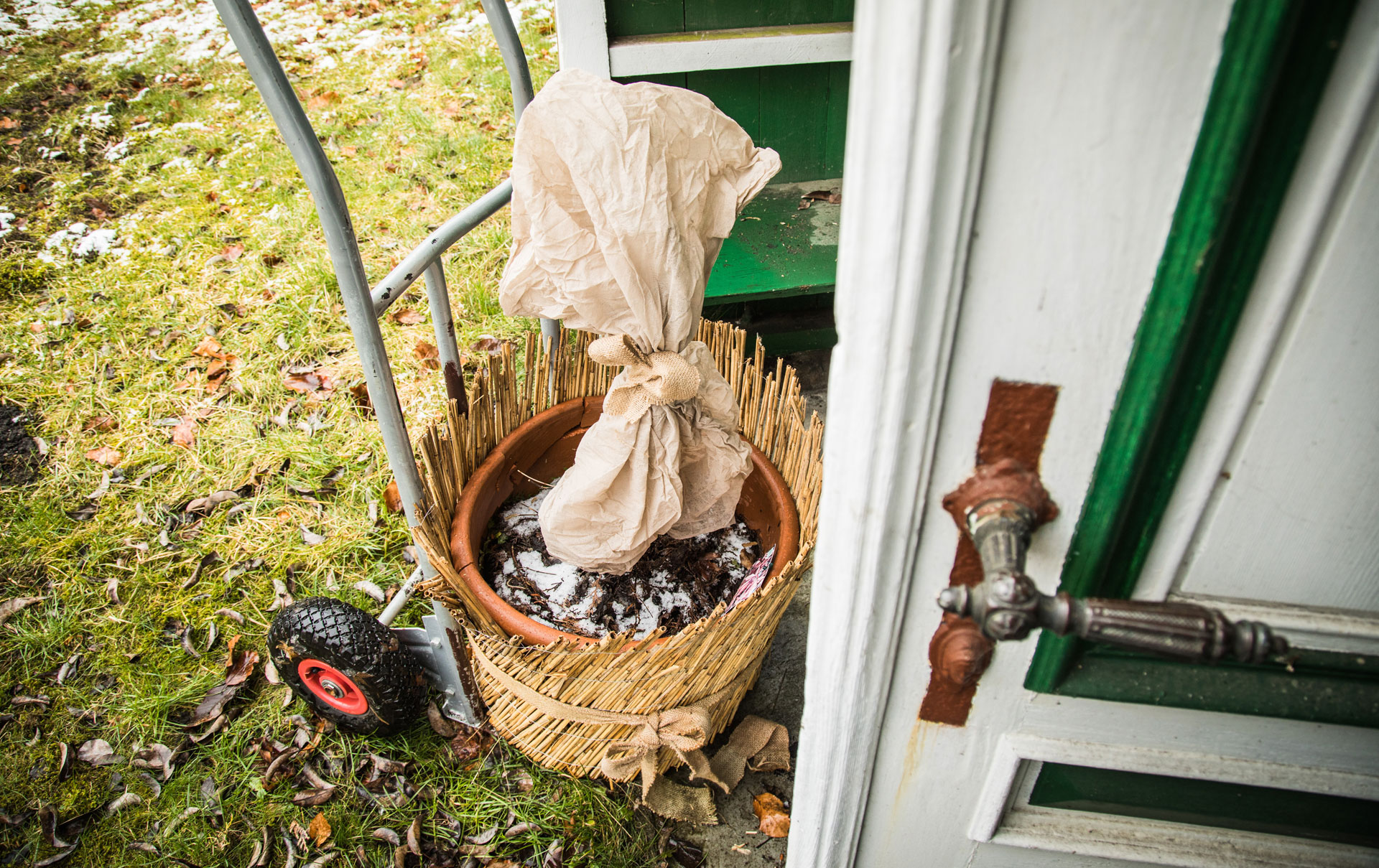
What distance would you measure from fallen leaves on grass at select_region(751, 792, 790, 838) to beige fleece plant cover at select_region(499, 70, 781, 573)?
2.28 feet

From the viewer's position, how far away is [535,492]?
2.12m

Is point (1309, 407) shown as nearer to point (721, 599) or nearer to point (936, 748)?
point (936, 748)

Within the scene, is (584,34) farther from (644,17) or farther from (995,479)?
(995,479)

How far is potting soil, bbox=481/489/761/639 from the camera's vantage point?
5.96 feet

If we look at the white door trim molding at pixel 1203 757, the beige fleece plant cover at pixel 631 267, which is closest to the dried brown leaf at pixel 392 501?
the beige fleece plant cover at pixel 631 267

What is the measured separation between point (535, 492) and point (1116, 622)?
5.58 ft

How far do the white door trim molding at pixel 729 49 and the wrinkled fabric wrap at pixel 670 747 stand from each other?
70.0 inches

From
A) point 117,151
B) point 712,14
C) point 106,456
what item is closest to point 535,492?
point 712,14

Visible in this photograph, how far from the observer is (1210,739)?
89 centimetres

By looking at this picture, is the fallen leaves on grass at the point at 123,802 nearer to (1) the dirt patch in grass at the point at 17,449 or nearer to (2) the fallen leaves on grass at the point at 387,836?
(2) the fallen leaves on grass at the point at 387,836

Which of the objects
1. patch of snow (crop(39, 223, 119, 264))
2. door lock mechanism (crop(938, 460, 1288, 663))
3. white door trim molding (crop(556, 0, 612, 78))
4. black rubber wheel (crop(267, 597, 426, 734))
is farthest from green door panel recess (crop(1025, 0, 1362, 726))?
patch of snow (crop(39, 223, 119, 264))

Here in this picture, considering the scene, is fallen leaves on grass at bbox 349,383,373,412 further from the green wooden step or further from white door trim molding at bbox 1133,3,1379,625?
white door trim molding at bbox 1133,3,1379,625

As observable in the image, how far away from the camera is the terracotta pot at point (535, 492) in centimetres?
156

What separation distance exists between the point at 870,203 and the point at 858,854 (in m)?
0.95
